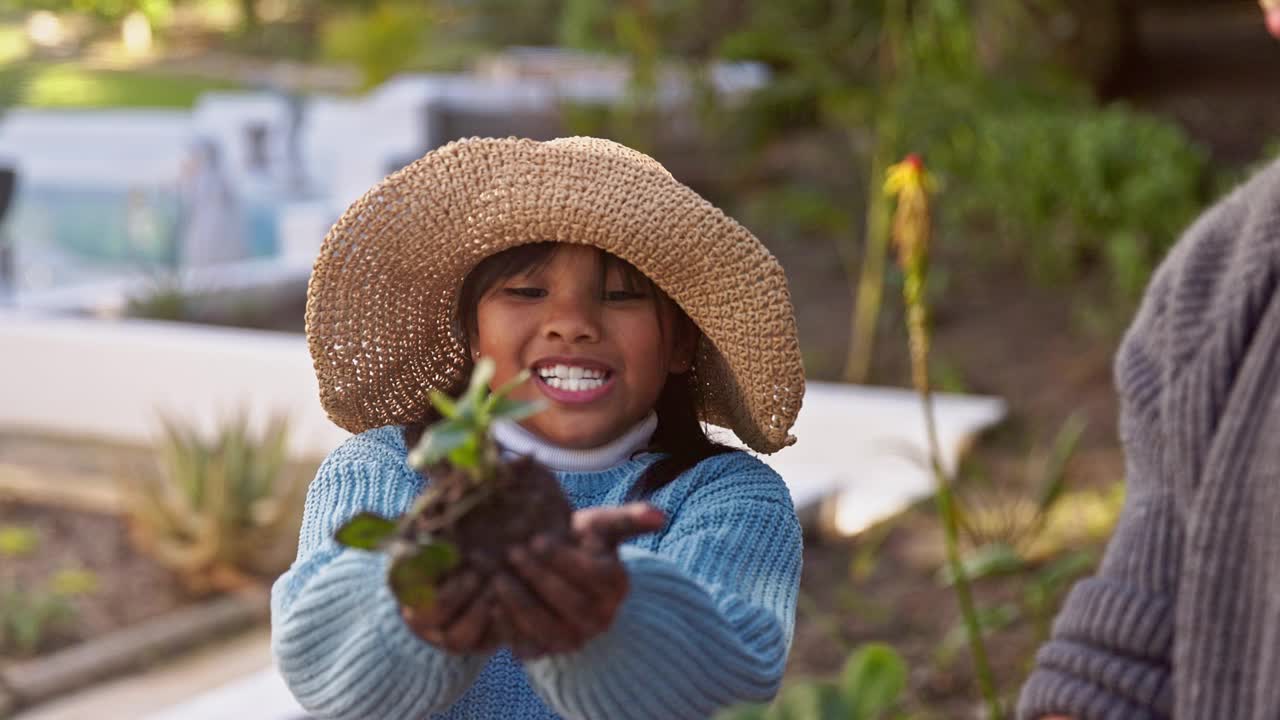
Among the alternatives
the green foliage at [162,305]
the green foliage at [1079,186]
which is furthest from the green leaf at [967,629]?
the green foliage at [162,305]

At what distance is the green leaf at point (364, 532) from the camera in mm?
1168

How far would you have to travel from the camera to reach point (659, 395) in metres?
1.88

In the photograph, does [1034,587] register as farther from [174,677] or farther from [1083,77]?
[1083,77]

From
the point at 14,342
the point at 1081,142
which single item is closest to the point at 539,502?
the point at 1081,142

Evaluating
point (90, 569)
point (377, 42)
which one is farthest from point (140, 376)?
point (377, 42)

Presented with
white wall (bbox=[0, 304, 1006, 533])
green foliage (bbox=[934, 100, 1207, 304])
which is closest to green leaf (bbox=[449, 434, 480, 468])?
white wall (bbox=[0, 304, 1006, 533])

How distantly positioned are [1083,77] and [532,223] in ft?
27.6

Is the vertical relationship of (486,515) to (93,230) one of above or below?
above

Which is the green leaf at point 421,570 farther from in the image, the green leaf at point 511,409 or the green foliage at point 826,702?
the green foliage at point 826,702

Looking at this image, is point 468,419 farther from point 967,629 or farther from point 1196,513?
point 967,629

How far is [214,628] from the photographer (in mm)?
5059

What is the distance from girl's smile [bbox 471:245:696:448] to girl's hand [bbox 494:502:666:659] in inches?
17.8

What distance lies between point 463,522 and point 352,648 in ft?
0.89

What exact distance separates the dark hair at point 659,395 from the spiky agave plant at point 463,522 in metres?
0.53
